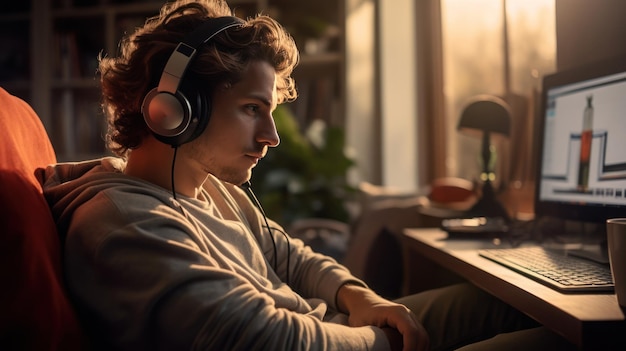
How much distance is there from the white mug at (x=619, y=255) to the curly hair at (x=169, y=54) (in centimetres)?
58

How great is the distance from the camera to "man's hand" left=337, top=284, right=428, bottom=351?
2.97ft

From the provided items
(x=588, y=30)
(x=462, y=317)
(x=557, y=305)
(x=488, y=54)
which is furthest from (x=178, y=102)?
(x=488, y=54)

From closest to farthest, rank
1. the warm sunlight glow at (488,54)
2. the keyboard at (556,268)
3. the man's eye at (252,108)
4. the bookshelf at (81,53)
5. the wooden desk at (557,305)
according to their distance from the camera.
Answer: the wooden desk at (557,305), the keyboard at (556,268), the man's eye at (252,108), the warm sunlight glow at (488,54), the bookshelf at (81,53)

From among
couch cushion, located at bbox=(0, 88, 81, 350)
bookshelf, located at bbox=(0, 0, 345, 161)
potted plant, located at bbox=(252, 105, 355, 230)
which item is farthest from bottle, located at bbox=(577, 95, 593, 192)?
bookshelf, located at bbox=(0, 0, 345, 161)

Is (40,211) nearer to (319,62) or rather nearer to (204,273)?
(204,273)

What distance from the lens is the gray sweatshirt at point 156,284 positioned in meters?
0.72

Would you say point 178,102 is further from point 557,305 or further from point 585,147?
point 585,147

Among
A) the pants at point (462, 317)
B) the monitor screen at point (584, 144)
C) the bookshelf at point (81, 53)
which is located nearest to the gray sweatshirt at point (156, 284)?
the pants at point (462, 317)

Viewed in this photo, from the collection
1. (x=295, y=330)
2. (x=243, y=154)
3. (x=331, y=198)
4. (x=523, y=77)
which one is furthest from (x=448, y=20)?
(x=295, y=330)

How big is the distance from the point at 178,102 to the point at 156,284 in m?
0.28

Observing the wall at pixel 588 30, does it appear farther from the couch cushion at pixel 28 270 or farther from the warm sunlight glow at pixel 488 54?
the couch cushion at pixel 28 270

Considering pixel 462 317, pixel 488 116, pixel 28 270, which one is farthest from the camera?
pixel 488 116

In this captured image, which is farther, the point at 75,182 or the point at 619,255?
the point at 75,182

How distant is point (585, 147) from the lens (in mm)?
1211
